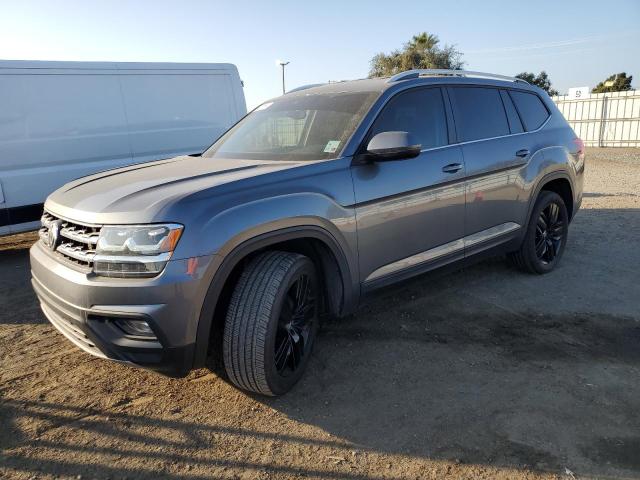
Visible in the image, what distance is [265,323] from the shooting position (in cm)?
270

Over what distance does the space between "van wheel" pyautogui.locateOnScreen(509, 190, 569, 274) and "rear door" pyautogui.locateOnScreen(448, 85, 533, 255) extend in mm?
311

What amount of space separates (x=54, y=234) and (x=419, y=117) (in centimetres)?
261

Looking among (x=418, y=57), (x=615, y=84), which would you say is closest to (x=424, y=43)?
(x=418, y=57)

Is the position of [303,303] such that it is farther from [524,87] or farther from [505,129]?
[524,87]

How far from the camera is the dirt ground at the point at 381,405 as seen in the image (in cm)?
243

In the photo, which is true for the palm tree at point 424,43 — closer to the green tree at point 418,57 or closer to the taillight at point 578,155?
the green tree at point 418,57

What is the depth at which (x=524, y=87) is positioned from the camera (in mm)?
5012

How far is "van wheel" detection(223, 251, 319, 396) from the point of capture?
2.71 m

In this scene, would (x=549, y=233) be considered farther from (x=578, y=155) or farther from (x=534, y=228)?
(x=578, y=155)

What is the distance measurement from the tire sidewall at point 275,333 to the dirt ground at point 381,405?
0.11 meters

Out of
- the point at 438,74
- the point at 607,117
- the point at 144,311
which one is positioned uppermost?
the point at 438,74

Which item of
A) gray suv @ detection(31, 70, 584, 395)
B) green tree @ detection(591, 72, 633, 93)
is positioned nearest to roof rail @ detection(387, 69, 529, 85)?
gray suv @ detection(31, 70, 584, 395)

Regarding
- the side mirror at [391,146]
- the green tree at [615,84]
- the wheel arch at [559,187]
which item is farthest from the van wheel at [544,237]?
the green tree at [615,84]

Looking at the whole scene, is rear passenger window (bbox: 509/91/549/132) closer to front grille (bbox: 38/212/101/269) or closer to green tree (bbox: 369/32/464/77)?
front grille (bbox: 38/212/101/269)
